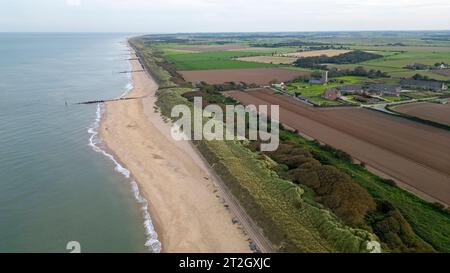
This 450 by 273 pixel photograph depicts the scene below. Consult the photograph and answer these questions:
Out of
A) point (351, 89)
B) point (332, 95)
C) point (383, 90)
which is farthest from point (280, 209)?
point (383, 90)

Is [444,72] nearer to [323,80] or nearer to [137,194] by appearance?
[323,80]

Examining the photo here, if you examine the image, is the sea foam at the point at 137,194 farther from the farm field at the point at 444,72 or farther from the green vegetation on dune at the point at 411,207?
the farm field at the point at 444,72

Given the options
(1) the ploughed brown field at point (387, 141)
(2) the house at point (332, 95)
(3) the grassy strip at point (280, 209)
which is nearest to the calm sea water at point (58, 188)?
(3) the grassy strip at point (280, 209)

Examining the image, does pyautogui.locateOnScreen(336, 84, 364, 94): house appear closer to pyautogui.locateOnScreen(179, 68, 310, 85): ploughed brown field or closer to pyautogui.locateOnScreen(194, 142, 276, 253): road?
pyautogui.locateOnScreen(179, 68, 310, 85): ploughed brown field
